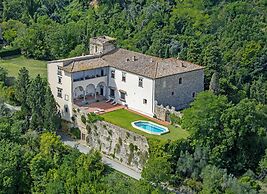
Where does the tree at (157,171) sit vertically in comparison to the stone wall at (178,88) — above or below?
below

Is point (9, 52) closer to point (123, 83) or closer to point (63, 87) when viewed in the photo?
point (63, 87)

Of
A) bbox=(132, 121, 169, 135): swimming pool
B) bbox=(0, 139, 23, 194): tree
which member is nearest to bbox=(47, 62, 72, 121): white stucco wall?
bbox=(132, 121, 169, 135): swimming pool

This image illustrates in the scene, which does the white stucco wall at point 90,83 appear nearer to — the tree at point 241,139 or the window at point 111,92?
the window at point 111,92

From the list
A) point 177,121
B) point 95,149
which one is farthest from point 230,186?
point 95,149

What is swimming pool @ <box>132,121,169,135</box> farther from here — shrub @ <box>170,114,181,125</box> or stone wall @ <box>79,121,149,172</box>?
stone wall @ <box>79,121,149,172</box>

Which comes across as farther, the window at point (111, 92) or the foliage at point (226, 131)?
the window at point (111, 92)

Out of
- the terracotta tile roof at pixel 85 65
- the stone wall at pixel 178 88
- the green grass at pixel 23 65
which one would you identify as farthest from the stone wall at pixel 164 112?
the green grass at pixel 23 65

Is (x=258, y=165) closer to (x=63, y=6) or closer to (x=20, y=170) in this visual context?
(x=20, y=170)
